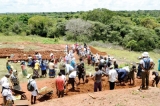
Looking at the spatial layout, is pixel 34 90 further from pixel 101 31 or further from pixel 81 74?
pixel 101 31

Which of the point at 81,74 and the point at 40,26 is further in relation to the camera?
the point at 40,26

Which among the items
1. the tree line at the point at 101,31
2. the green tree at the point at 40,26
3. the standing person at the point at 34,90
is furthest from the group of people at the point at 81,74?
the green tree at the point at 40,26

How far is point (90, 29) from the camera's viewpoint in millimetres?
46625

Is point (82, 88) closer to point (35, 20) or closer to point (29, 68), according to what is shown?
point (29, 68)

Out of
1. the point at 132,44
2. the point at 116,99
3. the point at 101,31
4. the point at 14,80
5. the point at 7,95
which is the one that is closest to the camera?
the point at 116,99

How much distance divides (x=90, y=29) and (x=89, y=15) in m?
10.3

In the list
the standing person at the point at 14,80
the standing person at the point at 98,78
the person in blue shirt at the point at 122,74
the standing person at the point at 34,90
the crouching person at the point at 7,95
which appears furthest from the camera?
the person in blue shirt at the point at 122,74

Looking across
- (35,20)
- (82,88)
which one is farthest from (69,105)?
(35,20)

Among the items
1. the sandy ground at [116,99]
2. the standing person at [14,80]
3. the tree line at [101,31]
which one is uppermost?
the tree line at [101,31]

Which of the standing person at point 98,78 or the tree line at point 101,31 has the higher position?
the tree line at point 101,31

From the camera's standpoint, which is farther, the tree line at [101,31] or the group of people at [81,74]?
the tree line at [101,31]

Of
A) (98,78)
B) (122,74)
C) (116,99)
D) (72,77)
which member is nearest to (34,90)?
(72,77)

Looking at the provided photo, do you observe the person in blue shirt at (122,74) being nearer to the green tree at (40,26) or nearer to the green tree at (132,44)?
the green tree at (132,44)

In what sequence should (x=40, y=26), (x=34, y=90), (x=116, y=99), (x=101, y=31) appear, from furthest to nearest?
1. (x=40, y=26)
2. (x=101, y=31)
3. (x=34, y=90)
4. (x=116, y=99)
